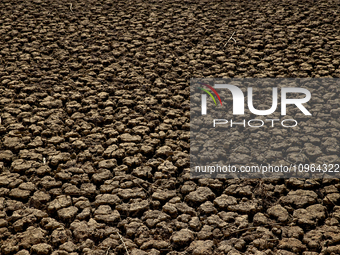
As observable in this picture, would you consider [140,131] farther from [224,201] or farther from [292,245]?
[292,245]

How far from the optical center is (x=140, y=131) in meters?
2.21

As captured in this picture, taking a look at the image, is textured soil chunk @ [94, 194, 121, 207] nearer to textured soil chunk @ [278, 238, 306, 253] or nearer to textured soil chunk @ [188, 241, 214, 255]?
textured soil chunk @ [188, 241, 214, 255]

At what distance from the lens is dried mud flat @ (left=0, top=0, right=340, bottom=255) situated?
5.31 ft

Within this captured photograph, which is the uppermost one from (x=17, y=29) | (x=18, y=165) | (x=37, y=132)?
(x=17, y=29)

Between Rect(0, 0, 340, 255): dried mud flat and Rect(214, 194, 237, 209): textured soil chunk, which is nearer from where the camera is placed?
Rect(0, 0, 340, 255): dried mud flat

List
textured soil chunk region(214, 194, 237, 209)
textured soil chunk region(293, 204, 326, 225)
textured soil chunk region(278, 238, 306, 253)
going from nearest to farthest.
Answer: textured soil chunk region(278, 238, 306, 253), textured soil chunk region(293, 204, 326, 225), textured soil chunk region(214, 194, 237, 209)

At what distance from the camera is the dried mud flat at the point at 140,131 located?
1617 mm

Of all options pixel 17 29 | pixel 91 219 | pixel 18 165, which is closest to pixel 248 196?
pixel 91 219

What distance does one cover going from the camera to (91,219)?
168 cm

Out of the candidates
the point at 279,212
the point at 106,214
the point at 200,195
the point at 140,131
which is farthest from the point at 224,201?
the point at 140,131

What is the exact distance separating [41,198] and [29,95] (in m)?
1.01

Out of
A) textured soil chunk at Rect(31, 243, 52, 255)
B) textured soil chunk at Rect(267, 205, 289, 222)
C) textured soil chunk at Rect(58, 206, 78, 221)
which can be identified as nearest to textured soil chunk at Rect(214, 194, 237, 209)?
textured soil chunk at Rect(267, 205, 289, 222)

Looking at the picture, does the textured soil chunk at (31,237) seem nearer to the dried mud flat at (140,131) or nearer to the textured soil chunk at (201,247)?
the dried mud flat at (140,131)

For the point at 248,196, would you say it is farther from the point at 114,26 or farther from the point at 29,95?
the point at 114,26
